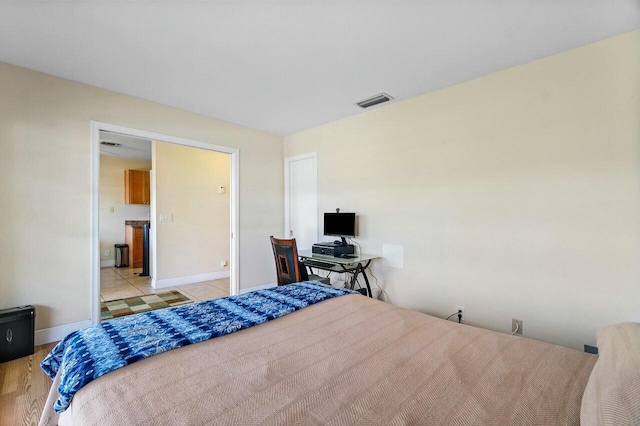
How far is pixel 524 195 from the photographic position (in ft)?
7.91

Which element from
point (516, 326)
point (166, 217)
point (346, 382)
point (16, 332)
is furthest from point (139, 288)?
point (516, 326)

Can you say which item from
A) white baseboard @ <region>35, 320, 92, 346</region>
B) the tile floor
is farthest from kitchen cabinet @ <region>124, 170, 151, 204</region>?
white baseboard @ <region>35, 320, 92, 346</region>

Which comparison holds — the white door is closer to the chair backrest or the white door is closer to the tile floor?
the chair backrest

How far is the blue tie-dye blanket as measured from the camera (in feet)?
3.51

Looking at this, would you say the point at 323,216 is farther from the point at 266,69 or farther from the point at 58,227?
the point at 58,227

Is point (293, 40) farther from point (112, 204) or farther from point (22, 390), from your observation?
point (112, 204)

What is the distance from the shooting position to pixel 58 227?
270 cm

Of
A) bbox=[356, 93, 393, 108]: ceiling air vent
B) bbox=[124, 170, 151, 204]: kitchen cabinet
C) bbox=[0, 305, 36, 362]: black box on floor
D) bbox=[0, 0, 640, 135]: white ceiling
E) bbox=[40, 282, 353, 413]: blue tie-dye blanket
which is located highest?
bbox=[0, 0, 640, 135]: white ceiling

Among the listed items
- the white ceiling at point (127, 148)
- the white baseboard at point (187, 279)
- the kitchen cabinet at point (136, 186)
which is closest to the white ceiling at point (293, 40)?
the white ceiling at point (127, 148)

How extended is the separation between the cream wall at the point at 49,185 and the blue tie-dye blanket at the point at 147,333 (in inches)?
70.1

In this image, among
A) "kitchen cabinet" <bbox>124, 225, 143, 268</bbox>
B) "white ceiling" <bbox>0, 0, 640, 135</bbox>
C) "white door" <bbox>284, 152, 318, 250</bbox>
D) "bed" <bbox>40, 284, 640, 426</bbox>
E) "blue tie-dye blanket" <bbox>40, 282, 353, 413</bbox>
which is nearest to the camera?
"bed" <bbox>40, 284, 640, 426</bbox>

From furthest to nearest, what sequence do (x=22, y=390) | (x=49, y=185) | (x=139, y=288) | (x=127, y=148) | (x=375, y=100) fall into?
(x=127, y=148) → (x=139, y=288) → (x=375, y=100) → (x=49, y=185) → (x=22, y=390)

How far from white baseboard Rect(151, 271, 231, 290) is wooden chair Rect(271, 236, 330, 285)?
2578 millimetres

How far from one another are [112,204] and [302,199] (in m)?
4.87
